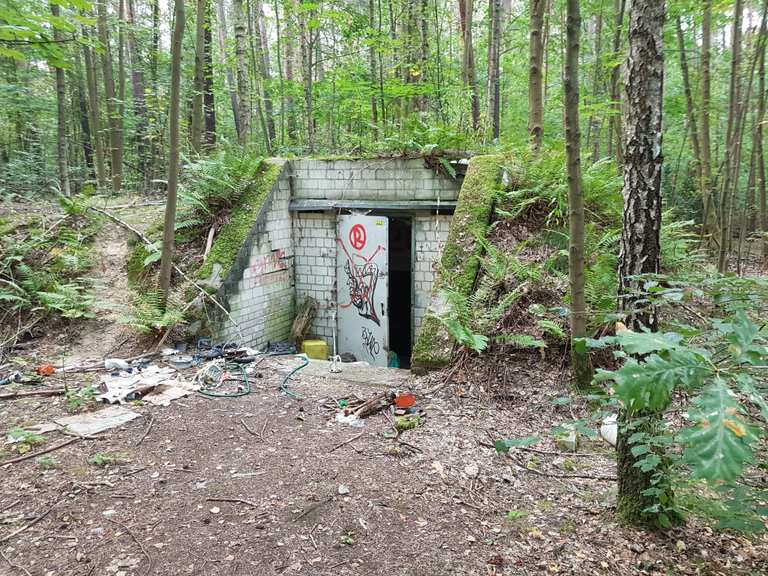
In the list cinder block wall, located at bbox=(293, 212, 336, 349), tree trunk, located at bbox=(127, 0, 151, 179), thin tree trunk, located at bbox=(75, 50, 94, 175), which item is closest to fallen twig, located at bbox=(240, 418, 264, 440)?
cinder block wall, located at bbox=(293, 212, 336, 349)

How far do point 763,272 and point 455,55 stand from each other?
35.8 feet

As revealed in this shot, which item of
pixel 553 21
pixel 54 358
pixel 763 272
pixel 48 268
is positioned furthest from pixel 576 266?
pixel 553 21

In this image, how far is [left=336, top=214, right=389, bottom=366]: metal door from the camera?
837 cm

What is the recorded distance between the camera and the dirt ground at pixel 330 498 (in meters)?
2.72

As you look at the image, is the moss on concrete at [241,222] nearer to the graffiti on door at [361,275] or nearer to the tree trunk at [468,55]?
the graffiti on door at [361,275]

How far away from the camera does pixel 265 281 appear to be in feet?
26.9

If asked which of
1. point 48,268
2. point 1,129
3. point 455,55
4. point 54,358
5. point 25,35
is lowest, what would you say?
point 54,358

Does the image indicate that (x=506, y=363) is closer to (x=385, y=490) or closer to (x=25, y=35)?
(x=385, y=490)

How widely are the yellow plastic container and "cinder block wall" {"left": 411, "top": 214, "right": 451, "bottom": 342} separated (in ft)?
5.51

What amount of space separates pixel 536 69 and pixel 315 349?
5609 mm

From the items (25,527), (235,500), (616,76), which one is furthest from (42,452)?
(616,76)

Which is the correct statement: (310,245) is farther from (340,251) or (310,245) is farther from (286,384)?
(286,384)

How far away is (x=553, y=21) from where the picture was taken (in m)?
11.7

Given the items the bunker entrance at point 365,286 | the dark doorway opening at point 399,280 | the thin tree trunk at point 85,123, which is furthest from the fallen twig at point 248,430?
the thin tree trunk at point 85,123
